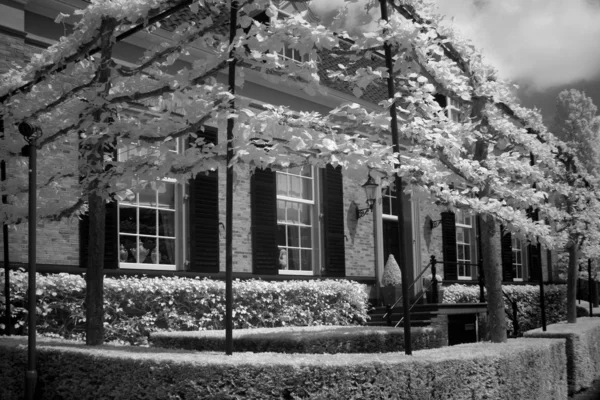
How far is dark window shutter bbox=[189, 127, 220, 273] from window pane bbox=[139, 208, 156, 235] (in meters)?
0.72

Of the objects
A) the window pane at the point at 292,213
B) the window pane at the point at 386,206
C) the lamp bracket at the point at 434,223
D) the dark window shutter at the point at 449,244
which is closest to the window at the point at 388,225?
the window pane at the point at 386,206

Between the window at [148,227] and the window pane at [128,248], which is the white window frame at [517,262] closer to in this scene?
the window at [148,227]

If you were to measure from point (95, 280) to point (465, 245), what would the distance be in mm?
14926

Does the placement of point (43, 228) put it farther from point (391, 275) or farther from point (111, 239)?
point (391, 275)

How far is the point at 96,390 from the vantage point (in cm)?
588

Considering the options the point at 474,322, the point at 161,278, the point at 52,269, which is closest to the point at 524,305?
the point at 474,322

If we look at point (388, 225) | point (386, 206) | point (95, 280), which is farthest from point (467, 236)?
point (95, 280)

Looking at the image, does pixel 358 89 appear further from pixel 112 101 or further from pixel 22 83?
pixel 22 83

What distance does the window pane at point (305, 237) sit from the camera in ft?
48.4

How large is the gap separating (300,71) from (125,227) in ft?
19.6

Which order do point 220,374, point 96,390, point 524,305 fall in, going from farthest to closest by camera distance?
point 524,305, point 96,390, point 220,374

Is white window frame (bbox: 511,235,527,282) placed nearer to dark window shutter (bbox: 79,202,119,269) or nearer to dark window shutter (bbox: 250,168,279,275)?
dark window shutter (bbox: 250,168,279,275)

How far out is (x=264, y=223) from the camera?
1351cm

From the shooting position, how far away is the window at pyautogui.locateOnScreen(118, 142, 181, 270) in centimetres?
1112
